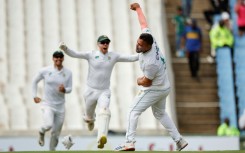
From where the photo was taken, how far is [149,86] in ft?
64.4

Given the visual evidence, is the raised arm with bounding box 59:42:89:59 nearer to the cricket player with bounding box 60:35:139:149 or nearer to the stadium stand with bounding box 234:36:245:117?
the cricket player with bounding box 60:35:139:149

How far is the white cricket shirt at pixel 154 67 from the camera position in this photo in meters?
19.2

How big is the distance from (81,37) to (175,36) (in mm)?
3078

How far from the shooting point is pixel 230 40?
34094mm

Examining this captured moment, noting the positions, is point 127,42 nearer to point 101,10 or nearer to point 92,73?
point 101,10

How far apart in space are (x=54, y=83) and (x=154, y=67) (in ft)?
17.8

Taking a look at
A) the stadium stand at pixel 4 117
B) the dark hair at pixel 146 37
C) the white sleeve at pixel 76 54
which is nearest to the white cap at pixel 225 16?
the stadium stand at pixel 4 117

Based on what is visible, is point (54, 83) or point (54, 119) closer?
point (54, 83)

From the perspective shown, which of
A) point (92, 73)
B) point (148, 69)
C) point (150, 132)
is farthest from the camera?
point (150, 132)

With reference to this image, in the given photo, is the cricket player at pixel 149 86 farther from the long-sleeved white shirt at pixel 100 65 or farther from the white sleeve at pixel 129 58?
the long-sleeved white shirt at pixel 100 65

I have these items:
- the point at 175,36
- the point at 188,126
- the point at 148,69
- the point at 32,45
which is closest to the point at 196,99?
the point at 188,126

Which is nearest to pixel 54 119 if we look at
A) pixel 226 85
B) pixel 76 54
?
pixel 76 54

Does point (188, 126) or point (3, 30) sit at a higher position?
point (3, 30)

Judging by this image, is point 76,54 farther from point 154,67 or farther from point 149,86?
point 154,67
